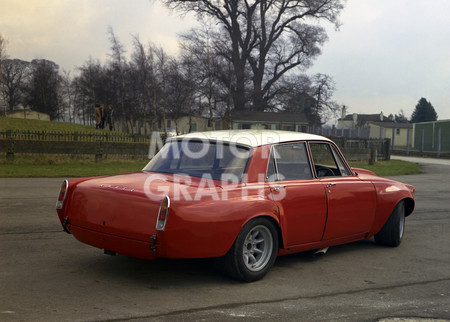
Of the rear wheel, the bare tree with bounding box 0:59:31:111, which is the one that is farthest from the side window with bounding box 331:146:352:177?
the bare tree with bounding box 0:59:31:111

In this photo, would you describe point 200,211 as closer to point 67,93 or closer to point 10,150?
point 10,150

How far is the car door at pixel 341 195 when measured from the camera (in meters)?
6.18

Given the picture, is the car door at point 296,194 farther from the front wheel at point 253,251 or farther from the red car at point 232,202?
the front wheel at point 253,251

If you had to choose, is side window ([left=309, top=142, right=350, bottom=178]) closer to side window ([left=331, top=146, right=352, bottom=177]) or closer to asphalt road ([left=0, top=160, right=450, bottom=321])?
side window ([left=331, top=146, right=352, bottom=177])

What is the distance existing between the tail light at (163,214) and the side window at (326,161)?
230 centimetres

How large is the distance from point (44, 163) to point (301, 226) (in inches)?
687

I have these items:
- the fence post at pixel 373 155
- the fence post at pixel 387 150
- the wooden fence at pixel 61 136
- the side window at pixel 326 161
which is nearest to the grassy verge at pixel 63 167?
the wooden fence at pixel 61 136

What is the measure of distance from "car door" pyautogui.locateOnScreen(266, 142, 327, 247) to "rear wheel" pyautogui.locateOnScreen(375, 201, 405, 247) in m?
1.60

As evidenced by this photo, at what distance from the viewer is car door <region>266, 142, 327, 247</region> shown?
5.57m

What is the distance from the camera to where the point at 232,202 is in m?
5.01

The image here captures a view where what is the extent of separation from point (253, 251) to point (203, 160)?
1.16m

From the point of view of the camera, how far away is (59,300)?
14.7ft

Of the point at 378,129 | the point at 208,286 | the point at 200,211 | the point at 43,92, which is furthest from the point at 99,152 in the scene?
the point at 43,92

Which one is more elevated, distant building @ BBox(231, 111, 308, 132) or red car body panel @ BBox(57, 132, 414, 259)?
distant building @ BBox(231, 111, 308, 132)
